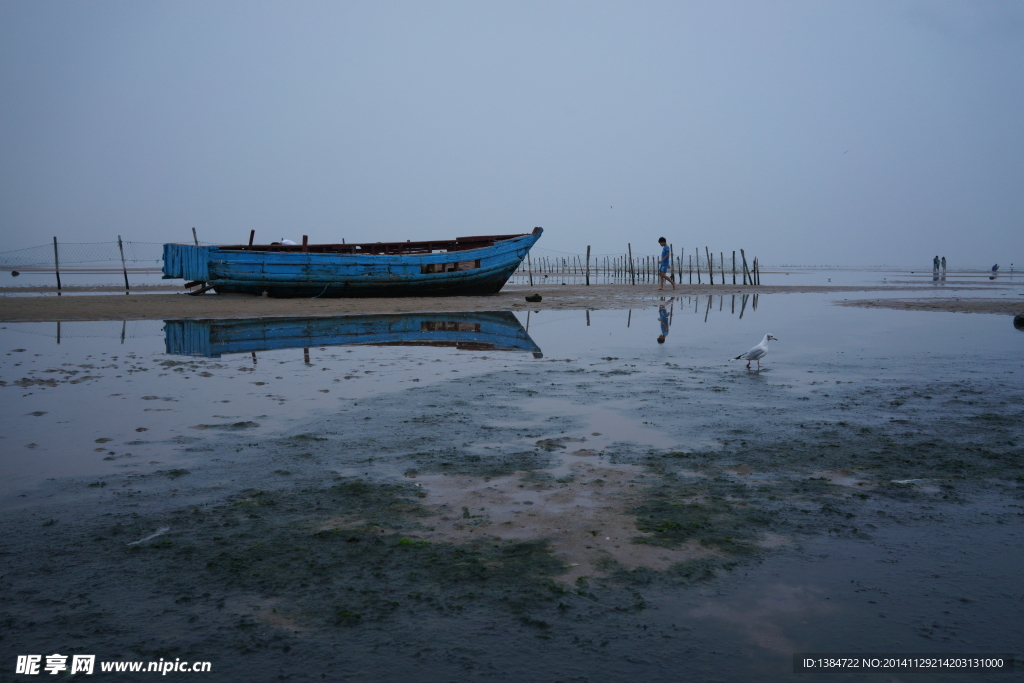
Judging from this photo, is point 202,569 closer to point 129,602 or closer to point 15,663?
point 129,602

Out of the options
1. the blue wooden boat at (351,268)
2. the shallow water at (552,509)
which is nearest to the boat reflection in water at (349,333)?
the shallow water at (552,509)

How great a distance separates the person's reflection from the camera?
48.6 ft

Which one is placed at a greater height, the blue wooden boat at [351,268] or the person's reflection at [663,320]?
the blue wooden boat at [351,268]

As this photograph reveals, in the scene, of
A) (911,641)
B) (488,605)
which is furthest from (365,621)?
(911,641)

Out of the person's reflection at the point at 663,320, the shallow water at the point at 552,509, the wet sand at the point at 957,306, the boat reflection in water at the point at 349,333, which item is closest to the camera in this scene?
the shallow water at the point at 552,509

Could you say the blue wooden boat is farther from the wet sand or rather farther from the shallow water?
the shallow water

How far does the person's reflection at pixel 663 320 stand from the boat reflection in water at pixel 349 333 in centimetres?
281

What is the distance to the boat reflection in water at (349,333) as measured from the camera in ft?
43.5

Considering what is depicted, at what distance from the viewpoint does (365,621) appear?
3.06m

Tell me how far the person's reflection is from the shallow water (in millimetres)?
4968

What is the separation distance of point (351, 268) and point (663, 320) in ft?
39.7

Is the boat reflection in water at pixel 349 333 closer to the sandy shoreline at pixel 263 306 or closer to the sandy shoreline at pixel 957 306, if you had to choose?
the sandy shoreline at pixel 263 306

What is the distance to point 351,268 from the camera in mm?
25406

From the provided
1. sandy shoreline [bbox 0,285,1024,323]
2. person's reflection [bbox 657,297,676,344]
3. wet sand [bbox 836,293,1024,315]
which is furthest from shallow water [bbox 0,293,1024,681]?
wet sand [bbox 836,293,1024,315]
